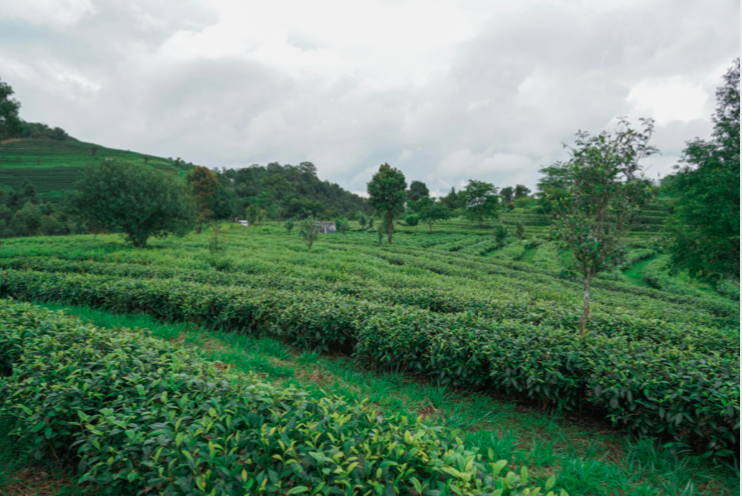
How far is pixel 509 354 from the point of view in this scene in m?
3.89

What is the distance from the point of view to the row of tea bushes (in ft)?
6.09

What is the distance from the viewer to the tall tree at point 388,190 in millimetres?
31359

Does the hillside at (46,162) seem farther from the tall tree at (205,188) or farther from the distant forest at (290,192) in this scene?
the tall tree at (205,188)

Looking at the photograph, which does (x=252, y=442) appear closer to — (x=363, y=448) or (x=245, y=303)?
(x=363, y=448)

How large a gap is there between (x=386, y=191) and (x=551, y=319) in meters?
26.7

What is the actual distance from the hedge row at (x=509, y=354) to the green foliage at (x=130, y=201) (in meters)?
13.2

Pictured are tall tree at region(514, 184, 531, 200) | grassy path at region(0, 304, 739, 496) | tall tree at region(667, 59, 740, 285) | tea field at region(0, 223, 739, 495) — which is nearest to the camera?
tea field at region(0, 223, 739, 495)

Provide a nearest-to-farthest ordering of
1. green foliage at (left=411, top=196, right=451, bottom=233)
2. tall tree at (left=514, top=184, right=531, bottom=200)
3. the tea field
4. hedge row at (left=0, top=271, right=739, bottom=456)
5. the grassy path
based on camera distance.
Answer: the tea field
the grassy path
hedge row at (left=0, top=271, right=739, bottom=456)
green foliage at (left=411, top=196, right=451, bottom=233)
tall tree at (left=514, top=184, right=531, bottom=200)

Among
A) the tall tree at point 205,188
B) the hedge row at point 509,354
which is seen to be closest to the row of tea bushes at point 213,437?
the hedge row at point 509,354

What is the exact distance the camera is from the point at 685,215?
13258mm

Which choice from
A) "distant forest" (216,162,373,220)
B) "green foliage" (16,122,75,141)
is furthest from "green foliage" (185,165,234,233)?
"green foliage" (16,122,75,141)

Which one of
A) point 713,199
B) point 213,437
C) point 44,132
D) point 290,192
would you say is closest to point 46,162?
point 44,132

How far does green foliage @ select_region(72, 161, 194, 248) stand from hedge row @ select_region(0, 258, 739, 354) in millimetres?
7422

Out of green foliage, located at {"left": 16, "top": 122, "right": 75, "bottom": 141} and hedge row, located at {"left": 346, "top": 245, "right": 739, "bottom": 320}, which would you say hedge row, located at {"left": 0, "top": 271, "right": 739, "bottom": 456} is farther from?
green foliage, located at {"left": 16, "top": 122, "right": 75, "bottom": 141}
